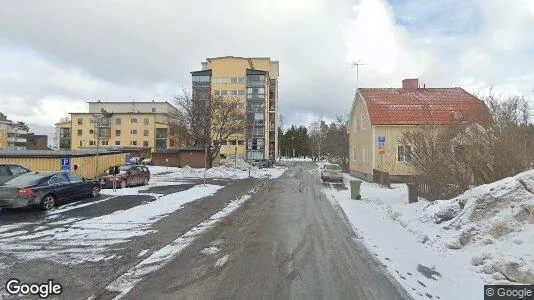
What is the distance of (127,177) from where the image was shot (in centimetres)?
2364

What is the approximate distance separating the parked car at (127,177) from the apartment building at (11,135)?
96575mm

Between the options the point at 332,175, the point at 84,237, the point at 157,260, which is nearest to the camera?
the point at 157,260

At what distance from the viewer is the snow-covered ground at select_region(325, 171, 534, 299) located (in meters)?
6.52

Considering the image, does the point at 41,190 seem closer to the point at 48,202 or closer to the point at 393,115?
the point at 48,202

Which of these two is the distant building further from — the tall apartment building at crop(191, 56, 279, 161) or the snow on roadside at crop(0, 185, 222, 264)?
the tall apartment building at crop(191, 56, 279, 161)

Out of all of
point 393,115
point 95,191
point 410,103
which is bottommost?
point 95,191

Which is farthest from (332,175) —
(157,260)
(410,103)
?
(157,260)

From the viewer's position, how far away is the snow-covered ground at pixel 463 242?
6.52m

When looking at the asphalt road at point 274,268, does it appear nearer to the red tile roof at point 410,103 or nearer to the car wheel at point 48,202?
the car wheel at point 48,202

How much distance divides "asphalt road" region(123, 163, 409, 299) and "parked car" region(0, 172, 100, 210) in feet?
24.4

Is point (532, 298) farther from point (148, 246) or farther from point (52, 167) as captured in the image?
point (52, 167)

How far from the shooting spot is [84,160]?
2547 centimetres

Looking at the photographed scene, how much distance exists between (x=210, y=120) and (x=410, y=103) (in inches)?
963

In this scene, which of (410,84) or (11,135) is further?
(11,135)
